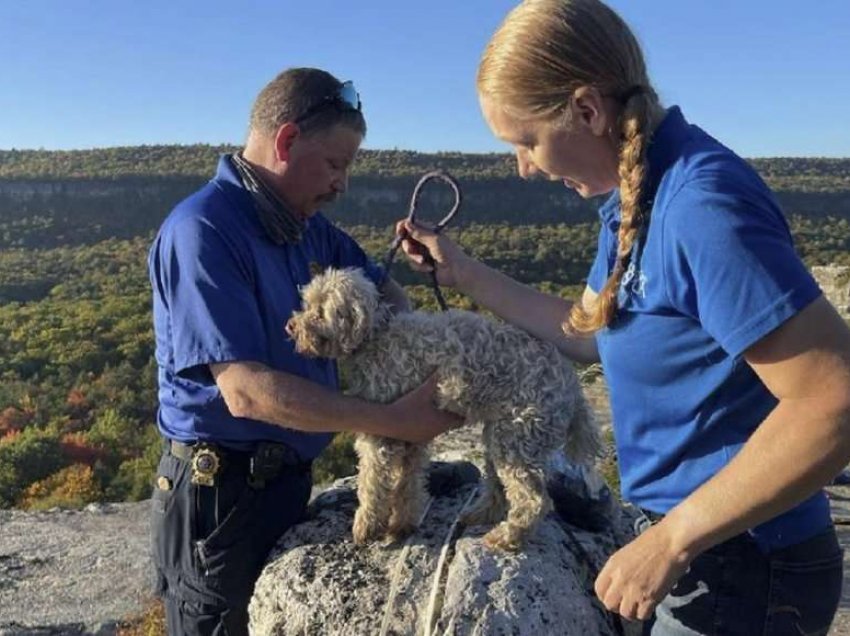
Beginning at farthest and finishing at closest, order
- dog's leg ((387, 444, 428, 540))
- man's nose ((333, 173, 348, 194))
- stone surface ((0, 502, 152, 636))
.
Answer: stone surface ((0, 502, 152, 636)) < man's nose ((333, 173, 348, 194)) < dog's leg ((387, 444, 428, 540))

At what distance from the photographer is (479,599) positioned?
3.27 meters

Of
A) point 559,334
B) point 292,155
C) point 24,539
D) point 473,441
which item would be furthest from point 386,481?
point 24,539

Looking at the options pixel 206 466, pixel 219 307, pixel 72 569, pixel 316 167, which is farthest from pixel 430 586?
pixel 72 569

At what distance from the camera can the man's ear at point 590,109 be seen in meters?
2.24

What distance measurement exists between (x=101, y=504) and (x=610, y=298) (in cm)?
1125

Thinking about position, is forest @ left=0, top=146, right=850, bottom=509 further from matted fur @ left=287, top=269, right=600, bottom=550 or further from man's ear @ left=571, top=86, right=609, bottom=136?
man's ear @ left=571, top=86, right=609, bottom=136

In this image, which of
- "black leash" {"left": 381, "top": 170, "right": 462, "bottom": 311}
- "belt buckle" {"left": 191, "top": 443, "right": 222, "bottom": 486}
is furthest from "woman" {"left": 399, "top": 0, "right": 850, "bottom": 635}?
"belt buckle" {"left": 191, "top": 443, "right": 222, "bottom": 486}

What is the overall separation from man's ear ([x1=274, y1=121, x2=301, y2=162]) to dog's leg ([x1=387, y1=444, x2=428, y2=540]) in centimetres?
127

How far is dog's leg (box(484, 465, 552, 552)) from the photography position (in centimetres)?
346

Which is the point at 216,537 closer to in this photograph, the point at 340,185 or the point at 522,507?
the point at 522,507

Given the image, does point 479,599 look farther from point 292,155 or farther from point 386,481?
point 292,155

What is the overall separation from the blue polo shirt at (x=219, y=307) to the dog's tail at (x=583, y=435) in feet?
3.47

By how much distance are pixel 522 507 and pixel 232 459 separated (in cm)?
113

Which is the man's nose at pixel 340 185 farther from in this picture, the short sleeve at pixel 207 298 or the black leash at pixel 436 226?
the short sleeve at pixel 207 298
